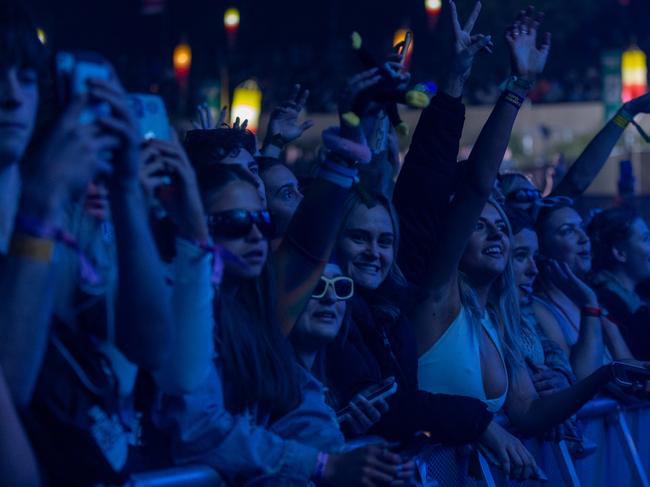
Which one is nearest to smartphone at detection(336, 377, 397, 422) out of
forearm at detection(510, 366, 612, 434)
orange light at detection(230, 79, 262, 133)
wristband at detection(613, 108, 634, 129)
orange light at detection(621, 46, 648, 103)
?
forearm at detection(510, 366, 612, 434)

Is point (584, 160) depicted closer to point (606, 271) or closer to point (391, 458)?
point (606, 271)

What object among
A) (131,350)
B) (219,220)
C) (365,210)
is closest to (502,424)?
(365,210)

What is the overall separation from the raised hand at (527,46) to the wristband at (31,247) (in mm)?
2900

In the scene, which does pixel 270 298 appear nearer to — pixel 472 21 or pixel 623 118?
pixel 472 21

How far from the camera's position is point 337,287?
4059mm

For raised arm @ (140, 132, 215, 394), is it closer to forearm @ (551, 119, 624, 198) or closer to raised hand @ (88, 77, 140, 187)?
raised hand @ (88, 77, 140, 187)

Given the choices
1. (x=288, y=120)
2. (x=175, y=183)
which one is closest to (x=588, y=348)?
(x=288, y=120)

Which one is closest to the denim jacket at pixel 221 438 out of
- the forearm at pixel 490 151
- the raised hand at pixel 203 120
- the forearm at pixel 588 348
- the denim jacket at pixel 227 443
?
the denim jacket at pixel 227 443

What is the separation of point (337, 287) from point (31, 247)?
65.8 inches

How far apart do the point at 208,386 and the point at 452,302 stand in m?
1.83

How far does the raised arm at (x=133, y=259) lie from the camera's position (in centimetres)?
263

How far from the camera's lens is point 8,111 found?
2561 mm

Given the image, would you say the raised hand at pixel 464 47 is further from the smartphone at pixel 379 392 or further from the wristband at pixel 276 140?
the smartphone at pixel 379 392

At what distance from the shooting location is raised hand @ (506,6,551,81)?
506cm
